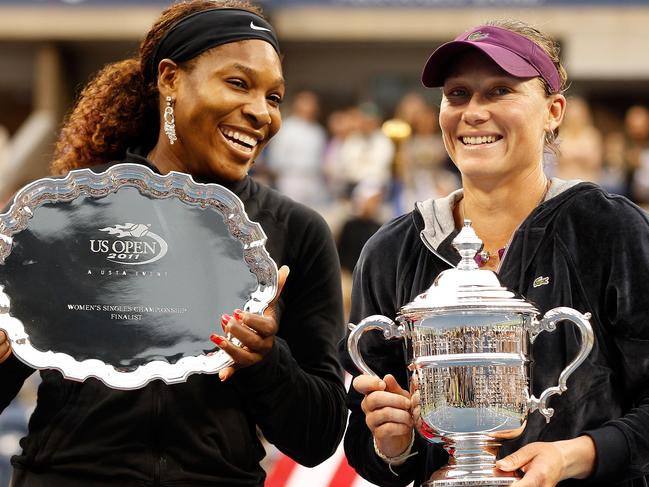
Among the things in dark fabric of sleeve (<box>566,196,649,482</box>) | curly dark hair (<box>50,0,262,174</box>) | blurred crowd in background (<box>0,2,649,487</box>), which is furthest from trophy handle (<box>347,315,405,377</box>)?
blurred crowd in background (<box>0,2,649,487</box>)

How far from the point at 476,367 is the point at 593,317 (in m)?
0.32

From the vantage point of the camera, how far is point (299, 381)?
3.43m

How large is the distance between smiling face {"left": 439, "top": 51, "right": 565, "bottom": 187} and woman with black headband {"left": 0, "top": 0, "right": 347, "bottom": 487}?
503 mm

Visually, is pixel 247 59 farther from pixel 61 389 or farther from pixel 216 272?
pixel 61 389

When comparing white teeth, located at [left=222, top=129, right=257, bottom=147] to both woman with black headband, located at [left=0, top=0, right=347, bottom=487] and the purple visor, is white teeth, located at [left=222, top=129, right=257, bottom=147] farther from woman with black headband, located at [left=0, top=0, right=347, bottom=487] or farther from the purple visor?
the purple visor

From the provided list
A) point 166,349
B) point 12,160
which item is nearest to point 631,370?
point 166,349

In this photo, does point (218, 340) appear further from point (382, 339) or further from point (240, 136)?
point (240, 136)

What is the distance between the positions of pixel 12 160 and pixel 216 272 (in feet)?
39.5

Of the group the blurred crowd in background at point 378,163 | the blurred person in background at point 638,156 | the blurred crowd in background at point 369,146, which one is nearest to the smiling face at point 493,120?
the blurred crowd in background at point 369,146

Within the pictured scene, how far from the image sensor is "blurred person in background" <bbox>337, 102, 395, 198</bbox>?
11.7 meters

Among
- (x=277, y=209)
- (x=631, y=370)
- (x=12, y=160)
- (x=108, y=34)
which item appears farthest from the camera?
(x=108, y=34)

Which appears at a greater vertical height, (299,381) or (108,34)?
(108,34)

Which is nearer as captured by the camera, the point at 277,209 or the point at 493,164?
the point at 493,164

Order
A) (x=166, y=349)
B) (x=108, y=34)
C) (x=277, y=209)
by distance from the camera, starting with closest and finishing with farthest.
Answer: (x=166, y=349)
(x=277, y=209)
(x=108, y=34)
